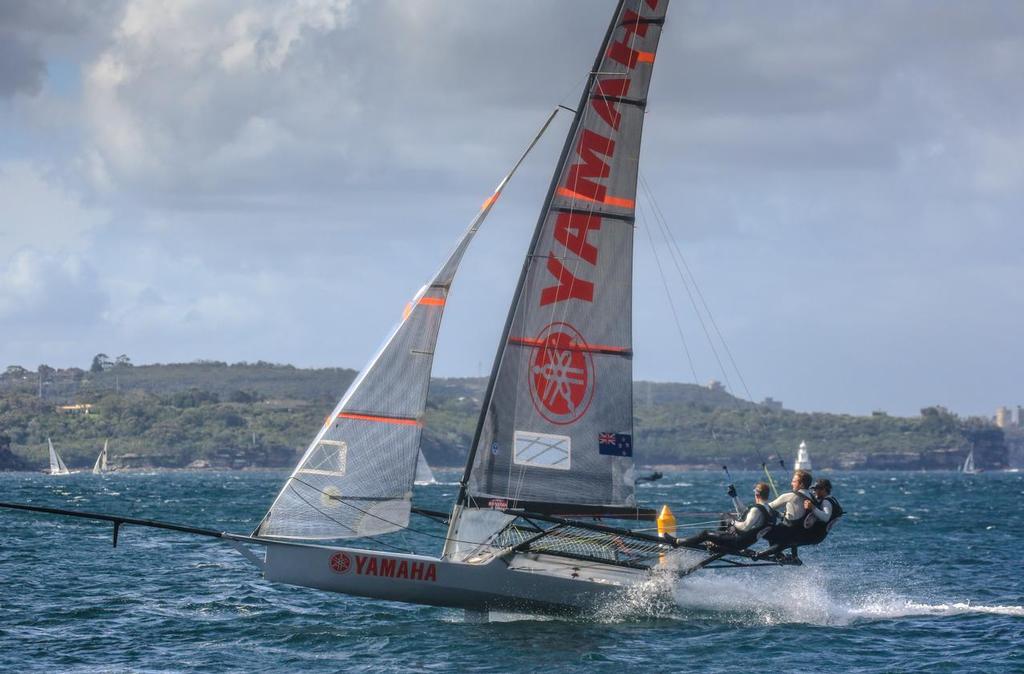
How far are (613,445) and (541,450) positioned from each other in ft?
3.38

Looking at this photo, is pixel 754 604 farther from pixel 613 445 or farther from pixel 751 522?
pixel 613 445

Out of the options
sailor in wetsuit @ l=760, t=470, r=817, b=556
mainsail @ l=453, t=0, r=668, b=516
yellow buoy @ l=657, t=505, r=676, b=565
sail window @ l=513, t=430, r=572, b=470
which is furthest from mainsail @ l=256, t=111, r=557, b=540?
sailor in wetsuit @ l=760, t=470, r=817, b=556

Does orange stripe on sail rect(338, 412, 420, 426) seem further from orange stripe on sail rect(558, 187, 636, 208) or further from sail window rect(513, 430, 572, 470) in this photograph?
orange stripe on sail rect(558, 187, 636, 208)

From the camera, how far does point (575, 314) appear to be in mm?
20484

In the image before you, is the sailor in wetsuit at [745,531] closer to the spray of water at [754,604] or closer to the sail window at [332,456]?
the spray of water at [754,604]

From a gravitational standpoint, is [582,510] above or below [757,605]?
above

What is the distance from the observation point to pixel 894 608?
23172 millimetres

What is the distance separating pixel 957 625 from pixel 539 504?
6358mm

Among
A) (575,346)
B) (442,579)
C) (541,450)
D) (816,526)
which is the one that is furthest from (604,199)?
(442,579)

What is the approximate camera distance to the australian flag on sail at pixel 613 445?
2064 cm

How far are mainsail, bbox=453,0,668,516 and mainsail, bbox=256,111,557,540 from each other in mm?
1041

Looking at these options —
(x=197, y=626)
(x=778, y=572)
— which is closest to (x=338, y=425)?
(x=197, y=626)

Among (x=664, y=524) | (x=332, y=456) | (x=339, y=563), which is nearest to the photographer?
(x=339, y=563)

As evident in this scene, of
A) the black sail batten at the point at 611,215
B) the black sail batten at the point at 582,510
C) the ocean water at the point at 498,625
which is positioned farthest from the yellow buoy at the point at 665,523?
the black sail batten at the point at 611,215
